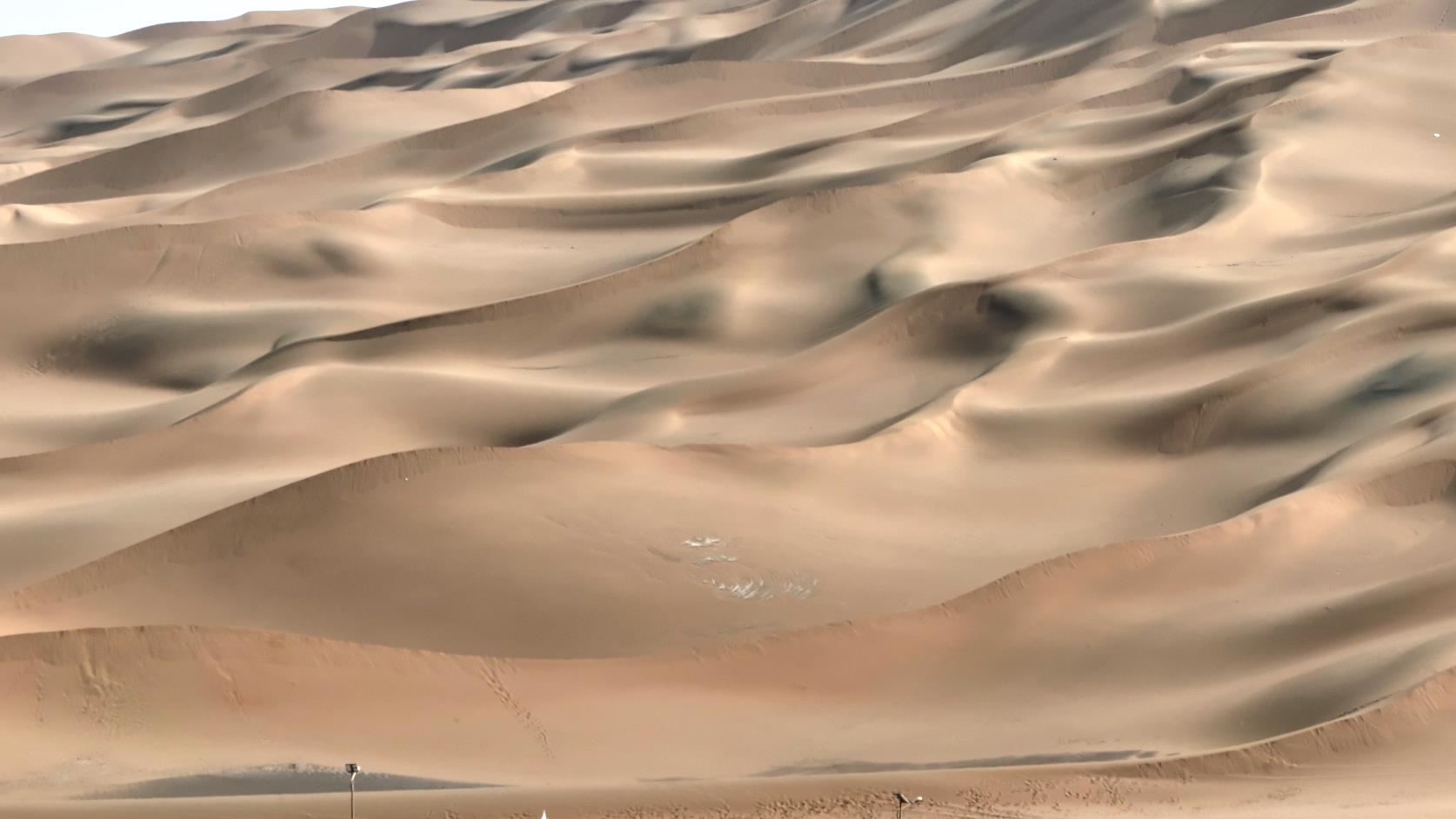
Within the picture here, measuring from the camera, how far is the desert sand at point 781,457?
27.5 feet

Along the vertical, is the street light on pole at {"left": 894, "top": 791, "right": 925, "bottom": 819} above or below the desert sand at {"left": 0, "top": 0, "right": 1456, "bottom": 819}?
above

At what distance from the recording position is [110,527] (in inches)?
465

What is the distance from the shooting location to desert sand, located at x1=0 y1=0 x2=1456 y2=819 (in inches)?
329

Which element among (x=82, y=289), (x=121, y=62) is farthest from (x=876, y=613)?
(x=121, y=62)

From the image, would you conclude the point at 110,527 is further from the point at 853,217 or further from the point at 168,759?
the point at 853,217

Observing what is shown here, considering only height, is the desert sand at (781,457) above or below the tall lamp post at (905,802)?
below

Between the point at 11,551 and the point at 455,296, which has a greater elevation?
the point at 11,551

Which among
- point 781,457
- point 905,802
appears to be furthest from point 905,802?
point 781,457

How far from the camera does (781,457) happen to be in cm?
1222

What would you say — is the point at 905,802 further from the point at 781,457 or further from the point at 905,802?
the point at 781,457

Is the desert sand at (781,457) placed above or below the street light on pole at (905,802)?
below

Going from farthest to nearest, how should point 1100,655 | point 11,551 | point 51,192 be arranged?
1. point 51,192
2. point 11,551
3. point 1100,655

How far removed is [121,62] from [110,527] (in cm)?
4333

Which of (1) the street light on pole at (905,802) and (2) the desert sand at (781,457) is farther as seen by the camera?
(2) the desert sand at (781,457)
